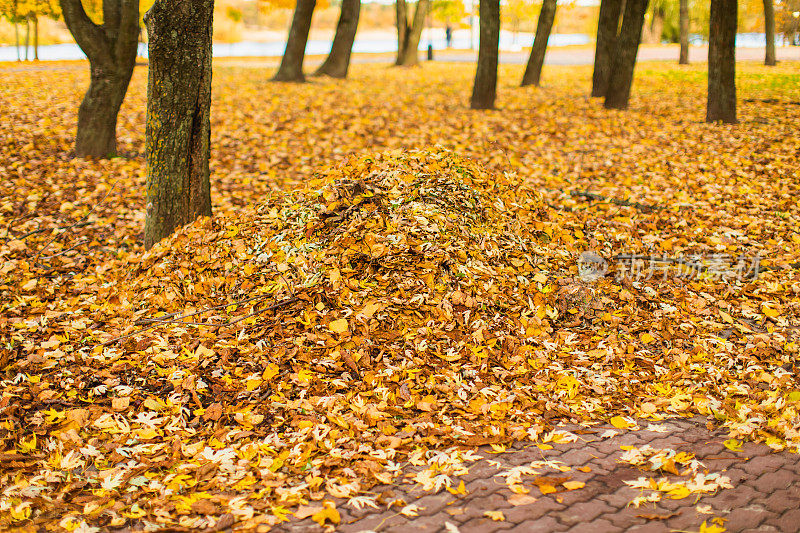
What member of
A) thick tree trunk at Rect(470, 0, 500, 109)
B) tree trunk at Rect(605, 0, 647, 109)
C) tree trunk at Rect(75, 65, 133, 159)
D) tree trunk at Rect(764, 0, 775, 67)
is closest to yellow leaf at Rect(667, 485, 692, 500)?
tree trunk at Rect(75, 65, 133, 159)

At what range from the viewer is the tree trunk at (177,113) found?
5.71 meters

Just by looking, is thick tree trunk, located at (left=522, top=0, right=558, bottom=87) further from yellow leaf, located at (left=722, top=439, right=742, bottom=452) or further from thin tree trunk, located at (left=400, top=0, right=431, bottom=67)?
yellow leaf, located at (left=722, top=439, right=742, bottom=452)

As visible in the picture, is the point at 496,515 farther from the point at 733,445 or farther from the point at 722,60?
the point at 722,60

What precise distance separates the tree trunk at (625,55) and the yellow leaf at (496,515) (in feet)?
37.6

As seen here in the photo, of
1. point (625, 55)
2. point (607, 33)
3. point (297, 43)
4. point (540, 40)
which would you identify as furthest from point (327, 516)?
point (540, 40)

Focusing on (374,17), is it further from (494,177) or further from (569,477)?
(569,477)

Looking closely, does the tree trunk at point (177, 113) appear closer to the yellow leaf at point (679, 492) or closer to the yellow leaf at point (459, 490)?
the yellow leaf at point (459, 490)

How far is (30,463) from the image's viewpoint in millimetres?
3473

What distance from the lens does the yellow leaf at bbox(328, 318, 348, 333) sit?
455cm

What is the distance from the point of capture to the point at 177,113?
19.4 ft

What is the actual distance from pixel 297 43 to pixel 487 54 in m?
5.25

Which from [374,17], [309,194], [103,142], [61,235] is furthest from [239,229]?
[374,17]

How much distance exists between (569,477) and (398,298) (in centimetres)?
195

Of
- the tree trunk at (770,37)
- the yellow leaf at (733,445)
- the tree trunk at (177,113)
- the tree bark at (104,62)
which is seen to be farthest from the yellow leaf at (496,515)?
the tree trunk at (770,37)
